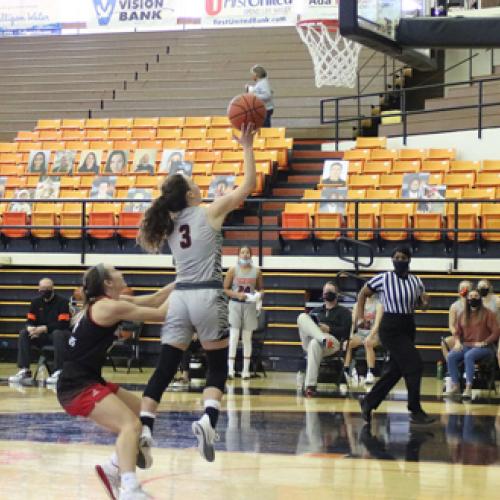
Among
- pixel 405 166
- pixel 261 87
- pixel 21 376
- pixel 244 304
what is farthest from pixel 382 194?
pixel 21 376

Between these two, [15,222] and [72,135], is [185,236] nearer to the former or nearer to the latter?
[15,222]

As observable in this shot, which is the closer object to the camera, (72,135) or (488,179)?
(488,179)

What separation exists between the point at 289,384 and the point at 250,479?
7.60 metres

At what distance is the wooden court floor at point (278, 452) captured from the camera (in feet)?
25.2

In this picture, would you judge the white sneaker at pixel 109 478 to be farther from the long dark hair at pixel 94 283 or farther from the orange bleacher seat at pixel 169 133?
the orange bleacher seat at pixel 169 133

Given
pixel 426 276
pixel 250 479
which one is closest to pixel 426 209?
pixel 426 276

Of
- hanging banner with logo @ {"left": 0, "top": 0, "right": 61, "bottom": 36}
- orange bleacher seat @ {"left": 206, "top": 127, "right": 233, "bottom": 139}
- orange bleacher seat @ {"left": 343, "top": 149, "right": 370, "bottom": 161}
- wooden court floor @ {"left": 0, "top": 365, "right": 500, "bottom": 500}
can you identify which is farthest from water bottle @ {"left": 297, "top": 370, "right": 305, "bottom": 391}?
hanging banner with logo @ {"left": 0, "top": 0, "right": 61, "bottom": 36}

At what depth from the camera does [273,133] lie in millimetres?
21984

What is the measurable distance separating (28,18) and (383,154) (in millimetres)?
12330

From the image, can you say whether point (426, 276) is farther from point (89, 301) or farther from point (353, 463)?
point (89, 301)

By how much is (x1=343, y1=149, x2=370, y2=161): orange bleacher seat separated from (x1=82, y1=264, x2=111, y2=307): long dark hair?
13.7 metres

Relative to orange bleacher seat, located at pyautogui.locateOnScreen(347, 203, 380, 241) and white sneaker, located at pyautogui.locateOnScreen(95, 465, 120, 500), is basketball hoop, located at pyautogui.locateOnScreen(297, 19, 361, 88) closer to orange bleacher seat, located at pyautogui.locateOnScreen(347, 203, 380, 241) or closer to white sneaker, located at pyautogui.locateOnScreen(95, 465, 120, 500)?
orange bleacher seat, located at pyautogui.locateOnScreen(347, 203, 380, 241)

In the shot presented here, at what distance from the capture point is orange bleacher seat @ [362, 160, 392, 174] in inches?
779

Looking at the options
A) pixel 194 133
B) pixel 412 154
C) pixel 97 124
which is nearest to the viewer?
pixel 412 154
